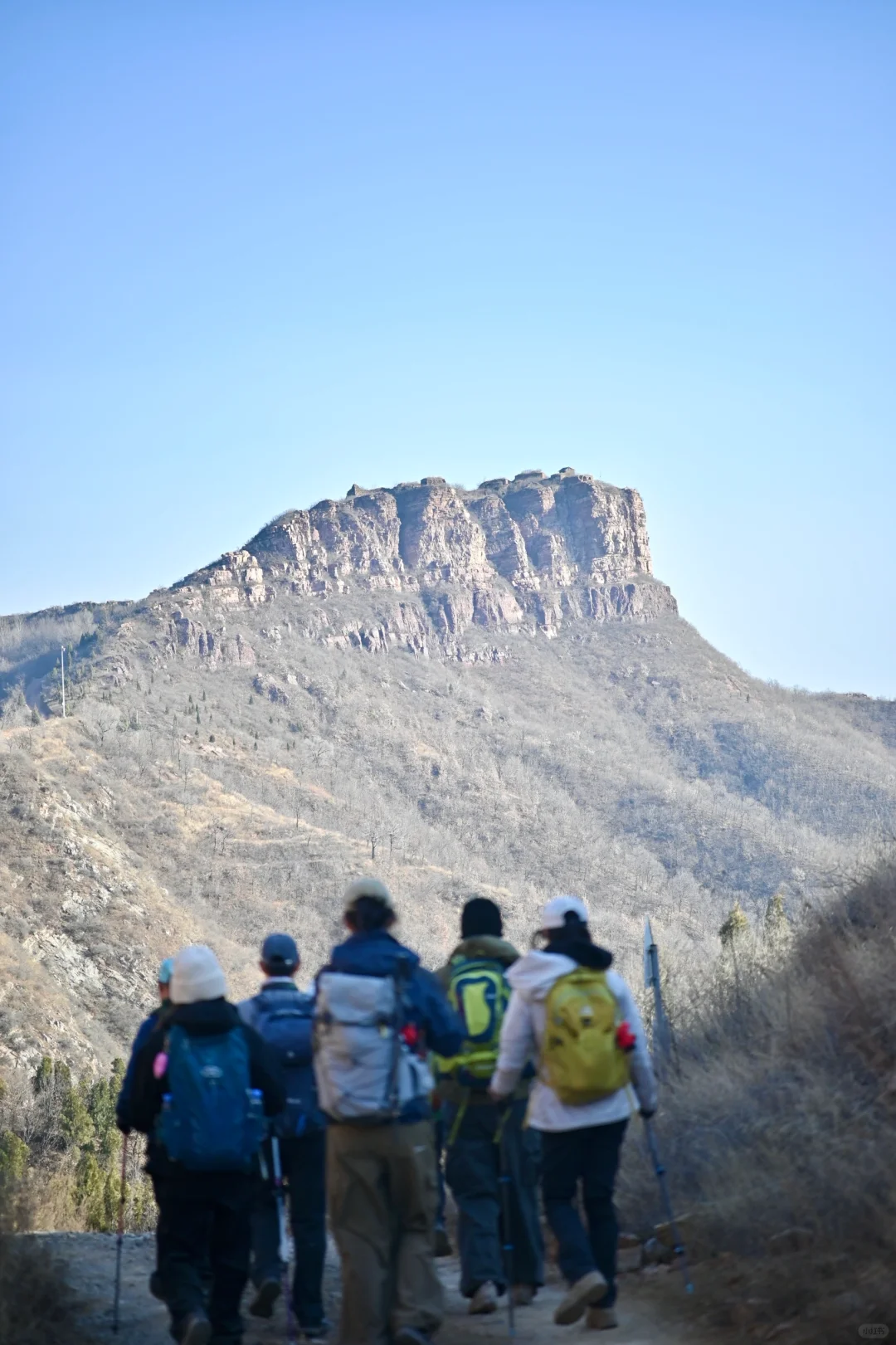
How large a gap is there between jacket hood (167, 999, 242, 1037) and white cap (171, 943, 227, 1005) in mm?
26

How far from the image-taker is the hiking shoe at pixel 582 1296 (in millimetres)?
6527

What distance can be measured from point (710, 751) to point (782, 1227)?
12794 centimetres

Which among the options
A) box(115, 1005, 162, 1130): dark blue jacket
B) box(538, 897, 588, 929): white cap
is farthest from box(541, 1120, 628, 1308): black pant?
box(115, 1005, 162, 1130): dark blue jacket

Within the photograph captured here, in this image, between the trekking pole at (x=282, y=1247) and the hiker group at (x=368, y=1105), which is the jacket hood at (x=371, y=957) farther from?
the trekking pole at (x=282, y=1247)

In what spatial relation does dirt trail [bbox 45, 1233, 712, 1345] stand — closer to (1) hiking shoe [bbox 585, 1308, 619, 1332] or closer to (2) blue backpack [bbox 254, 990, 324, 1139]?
(1) hiking shoe [bbox 585, 1308, 619, 1332]

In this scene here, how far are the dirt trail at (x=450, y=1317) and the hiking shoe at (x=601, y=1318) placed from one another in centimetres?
5

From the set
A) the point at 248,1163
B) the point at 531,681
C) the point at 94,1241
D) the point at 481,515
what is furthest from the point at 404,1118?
the point at 481,515

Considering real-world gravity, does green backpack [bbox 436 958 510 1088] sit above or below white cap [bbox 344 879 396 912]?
below

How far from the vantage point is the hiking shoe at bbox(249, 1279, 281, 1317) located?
24.2ft

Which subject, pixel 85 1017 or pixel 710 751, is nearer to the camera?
pixel 85 1017

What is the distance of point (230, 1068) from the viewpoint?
6.14 meters

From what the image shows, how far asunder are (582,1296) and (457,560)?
16468cm

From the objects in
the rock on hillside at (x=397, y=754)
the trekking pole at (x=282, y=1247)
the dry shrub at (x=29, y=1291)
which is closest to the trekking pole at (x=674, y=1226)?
the trekking pole at (x=282, y=1247)

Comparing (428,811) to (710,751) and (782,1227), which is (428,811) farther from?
(782,1227)
